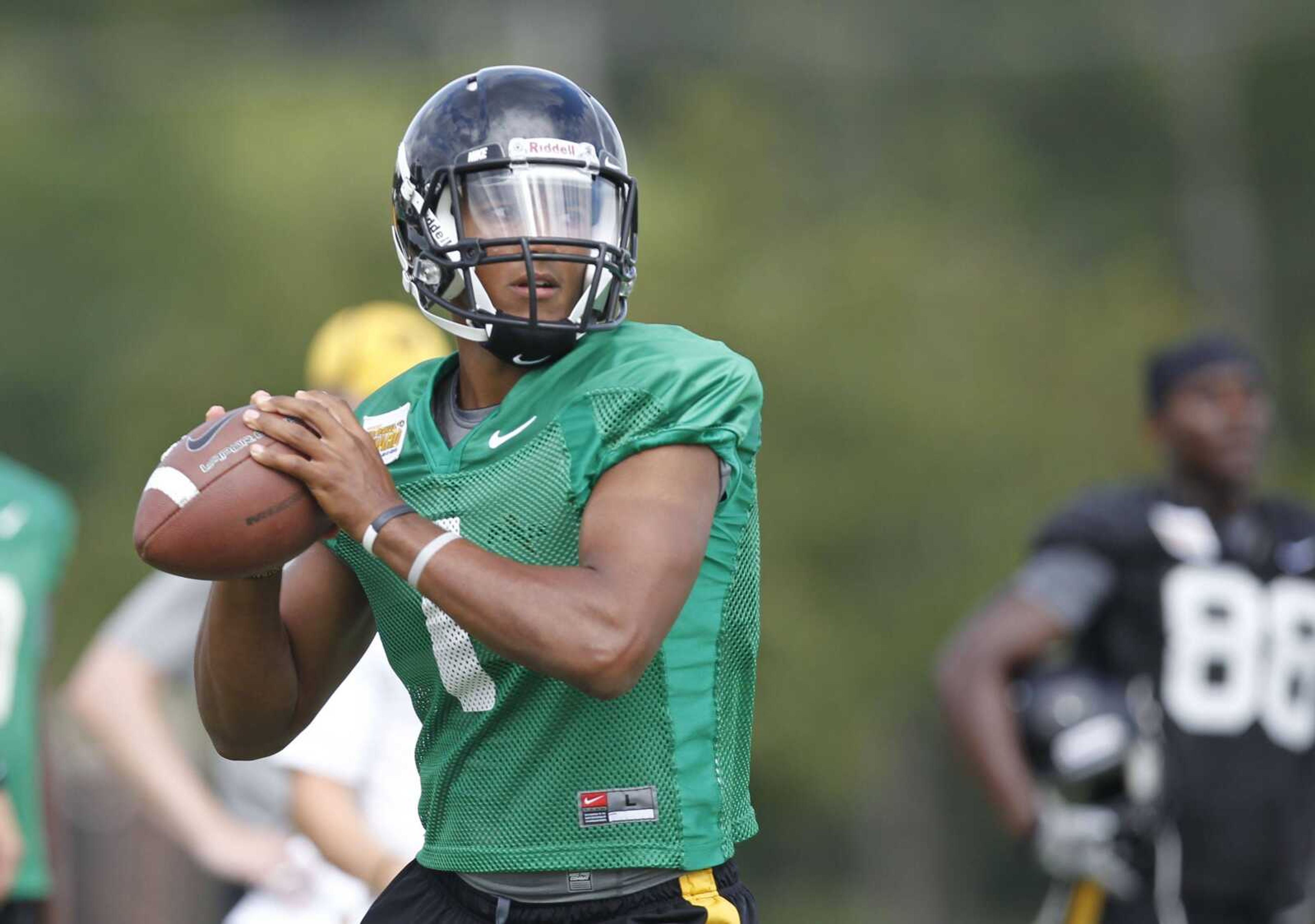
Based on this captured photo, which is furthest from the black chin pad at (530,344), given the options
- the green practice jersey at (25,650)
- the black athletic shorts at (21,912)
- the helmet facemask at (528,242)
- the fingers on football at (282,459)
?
the black athletic shorts at (21,912)

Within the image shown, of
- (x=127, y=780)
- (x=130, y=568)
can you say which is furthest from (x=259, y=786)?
(x=130, y=568)

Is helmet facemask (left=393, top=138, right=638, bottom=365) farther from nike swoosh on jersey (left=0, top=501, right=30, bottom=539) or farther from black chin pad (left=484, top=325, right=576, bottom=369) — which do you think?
nike swoosh on jersey (left=0, top=501, right=30, bottom=539)

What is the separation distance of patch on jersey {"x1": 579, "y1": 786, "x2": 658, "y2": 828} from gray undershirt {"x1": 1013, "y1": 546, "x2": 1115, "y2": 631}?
356cm

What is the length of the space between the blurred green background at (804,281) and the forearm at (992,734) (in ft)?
26.1

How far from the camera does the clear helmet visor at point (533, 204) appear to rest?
133 inches

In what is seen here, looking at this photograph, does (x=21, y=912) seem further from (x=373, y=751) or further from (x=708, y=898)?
(x=708, y=898)

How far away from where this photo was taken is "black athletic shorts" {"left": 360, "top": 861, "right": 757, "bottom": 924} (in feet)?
10.6

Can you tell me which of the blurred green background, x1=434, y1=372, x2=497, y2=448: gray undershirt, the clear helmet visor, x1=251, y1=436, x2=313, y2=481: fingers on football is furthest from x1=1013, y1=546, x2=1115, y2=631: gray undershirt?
the blurred green background

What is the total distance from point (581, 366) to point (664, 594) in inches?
18.8

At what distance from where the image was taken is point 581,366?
3.35 metres

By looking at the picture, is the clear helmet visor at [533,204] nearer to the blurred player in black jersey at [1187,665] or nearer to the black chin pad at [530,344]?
the black chin pad at [530,344]

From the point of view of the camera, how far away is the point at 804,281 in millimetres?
18047

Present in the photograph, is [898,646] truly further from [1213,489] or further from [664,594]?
[664,594]

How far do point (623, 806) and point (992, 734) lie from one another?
3.65 metres
